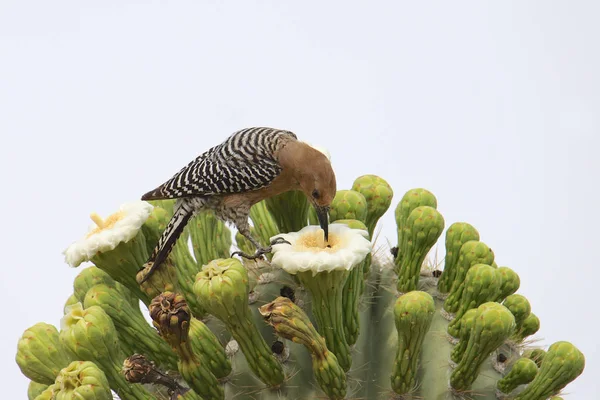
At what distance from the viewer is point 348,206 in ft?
10.4

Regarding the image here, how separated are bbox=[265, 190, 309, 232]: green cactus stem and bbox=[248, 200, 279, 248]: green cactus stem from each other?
0.43 feet

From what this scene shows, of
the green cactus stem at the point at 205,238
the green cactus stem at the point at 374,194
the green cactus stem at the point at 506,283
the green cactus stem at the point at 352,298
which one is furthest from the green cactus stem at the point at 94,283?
the green cactus stem at the point at 506,283

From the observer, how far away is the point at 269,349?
2904 millimetres

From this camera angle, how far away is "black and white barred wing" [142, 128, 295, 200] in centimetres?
328

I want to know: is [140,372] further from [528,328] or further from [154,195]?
[528,328]

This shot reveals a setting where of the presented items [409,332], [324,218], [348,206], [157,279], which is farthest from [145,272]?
[409,332]

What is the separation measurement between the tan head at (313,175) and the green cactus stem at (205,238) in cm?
43

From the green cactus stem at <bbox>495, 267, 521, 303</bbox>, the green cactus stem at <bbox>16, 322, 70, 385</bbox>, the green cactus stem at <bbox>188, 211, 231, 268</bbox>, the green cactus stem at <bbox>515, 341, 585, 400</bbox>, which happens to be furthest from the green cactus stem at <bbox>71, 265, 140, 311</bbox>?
the green cactus stem at <bbox>515, 341, 585, 400</bbox>

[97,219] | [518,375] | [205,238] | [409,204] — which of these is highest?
[409,204]

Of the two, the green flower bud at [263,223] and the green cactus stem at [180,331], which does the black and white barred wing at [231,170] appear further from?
the green cactus stem at [180,331]

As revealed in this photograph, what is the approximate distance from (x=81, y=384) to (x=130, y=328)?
0.55 metres

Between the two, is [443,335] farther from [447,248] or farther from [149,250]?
[149,250]

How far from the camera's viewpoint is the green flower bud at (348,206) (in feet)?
10.4

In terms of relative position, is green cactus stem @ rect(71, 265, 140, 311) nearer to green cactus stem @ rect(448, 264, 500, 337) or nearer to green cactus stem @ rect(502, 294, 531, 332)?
green cactus stem @ rect(448, 264, 500, 337)
